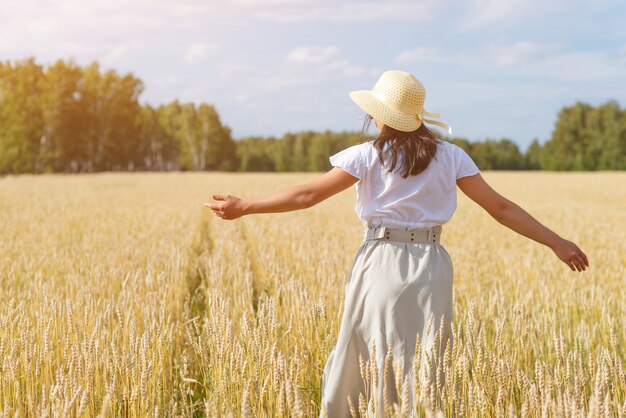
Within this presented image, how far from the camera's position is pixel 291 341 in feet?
12.0

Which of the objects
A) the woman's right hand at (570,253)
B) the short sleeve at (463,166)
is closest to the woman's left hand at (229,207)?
the short sleeve at (463,166)

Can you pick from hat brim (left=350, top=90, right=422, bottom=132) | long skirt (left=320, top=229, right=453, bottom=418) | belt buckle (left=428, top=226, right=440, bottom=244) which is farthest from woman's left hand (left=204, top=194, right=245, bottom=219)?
belt buckle (left=428, top=226, right=440, bottom=244)

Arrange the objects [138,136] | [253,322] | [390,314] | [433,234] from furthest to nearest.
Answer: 1. [138,136]
2. [253,322]
3. [433,234]
4. [390,314]

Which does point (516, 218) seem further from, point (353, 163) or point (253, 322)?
point (253, 322)

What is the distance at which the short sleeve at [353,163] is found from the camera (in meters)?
2.67

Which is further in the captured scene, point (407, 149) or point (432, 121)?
point (432, 121)

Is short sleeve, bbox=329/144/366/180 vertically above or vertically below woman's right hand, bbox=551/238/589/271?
above

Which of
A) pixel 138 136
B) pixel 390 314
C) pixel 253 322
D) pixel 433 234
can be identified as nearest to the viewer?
Answer: pixel 390 314

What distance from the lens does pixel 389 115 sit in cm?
268

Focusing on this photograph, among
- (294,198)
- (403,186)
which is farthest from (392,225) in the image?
(294,198)

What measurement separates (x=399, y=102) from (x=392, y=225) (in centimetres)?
52

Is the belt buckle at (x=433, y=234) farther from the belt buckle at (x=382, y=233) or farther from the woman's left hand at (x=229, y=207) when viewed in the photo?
the woman's left hand at (x=229, y=207)

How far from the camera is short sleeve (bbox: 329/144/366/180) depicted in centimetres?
267

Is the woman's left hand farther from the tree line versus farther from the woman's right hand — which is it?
the tree line
